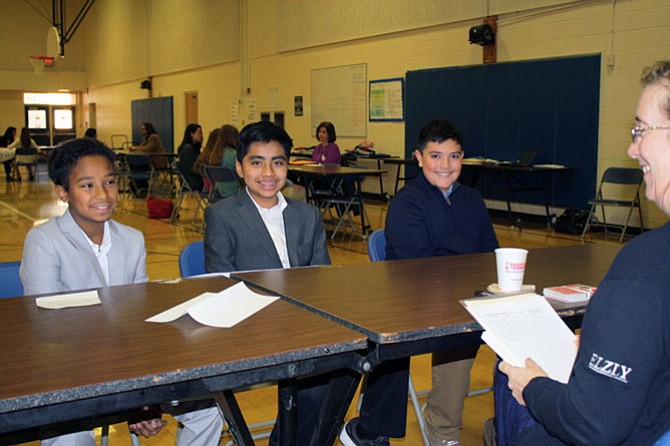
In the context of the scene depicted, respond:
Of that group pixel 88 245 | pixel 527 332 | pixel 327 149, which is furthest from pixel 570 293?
pixel 327 149

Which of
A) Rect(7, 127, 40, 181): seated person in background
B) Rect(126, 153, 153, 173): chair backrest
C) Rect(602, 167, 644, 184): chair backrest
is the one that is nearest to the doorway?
Rect(7, 127, 40, 181): seated person in background

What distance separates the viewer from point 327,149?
967cm

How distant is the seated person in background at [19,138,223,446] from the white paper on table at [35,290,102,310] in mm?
222

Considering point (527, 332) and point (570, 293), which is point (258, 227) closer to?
point (570, 293)

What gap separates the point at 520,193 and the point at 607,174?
1.49 m

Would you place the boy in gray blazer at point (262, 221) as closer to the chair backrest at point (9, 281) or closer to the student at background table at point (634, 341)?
the chair backrest at point (9, 281)

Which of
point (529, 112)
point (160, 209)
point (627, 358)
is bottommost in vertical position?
point (160, 209)

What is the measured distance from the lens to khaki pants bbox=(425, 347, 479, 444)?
2480mm

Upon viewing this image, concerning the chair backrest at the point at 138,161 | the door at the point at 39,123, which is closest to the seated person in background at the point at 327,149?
the chair backrest at the point at 138,161

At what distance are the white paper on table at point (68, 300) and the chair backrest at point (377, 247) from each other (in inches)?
51.1

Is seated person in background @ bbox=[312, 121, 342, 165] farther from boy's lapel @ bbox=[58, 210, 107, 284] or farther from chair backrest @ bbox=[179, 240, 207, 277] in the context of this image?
boy's lapel @ bbox=[58, 210, 107, 284]

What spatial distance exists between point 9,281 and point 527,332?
1.63 m

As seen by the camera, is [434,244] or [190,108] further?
[190,108]

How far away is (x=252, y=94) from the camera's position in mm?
14633
